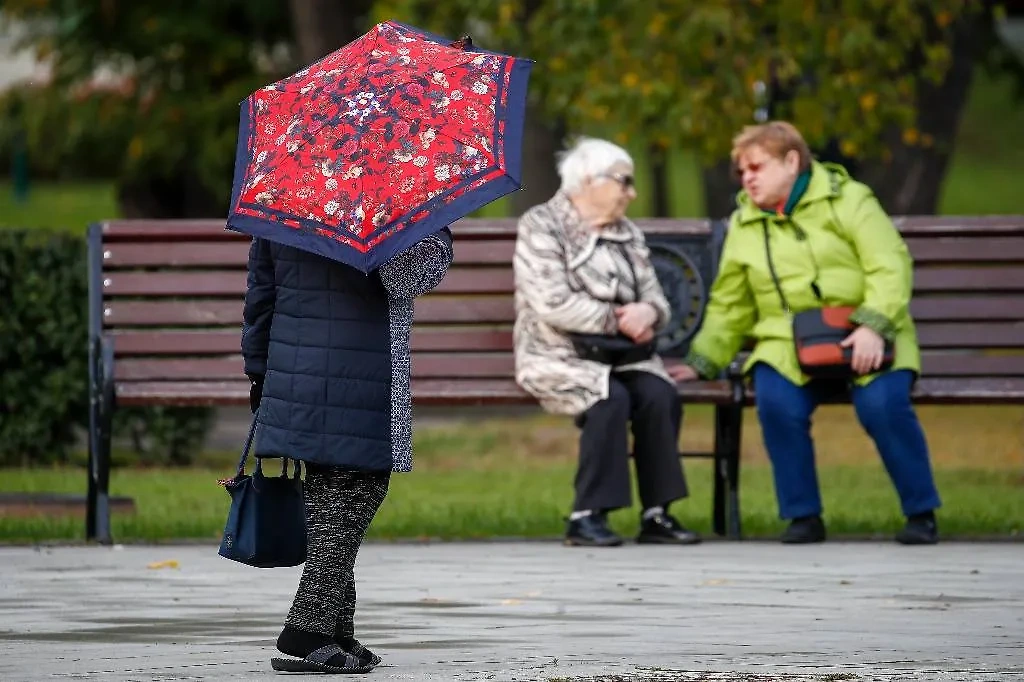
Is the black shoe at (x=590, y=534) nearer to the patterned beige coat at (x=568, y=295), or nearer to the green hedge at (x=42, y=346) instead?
the patterned beige coat at (x=568, y=295)

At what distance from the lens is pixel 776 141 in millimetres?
9008

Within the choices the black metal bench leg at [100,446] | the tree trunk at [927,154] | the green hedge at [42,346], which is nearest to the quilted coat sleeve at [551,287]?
the black metal bench leg at [100,446]

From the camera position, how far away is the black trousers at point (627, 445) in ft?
29.1

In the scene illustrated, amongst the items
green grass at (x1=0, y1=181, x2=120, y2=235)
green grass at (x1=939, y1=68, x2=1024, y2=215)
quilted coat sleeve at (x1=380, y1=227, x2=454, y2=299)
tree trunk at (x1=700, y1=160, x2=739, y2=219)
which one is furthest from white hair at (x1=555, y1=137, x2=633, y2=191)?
green grass at (x1=0, y1=181, x2=120, y2=235)

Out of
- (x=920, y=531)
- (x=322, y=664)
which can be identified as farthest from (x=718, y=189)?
(x=322, y=664)

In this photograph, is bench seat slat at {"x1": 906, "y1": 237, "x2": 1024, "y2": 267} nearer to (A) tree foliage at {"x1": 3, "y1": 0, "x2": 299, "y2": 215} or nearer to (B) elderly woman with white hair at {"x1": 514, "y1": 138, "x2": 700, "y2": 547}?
(B) elderly woman with white hair at {"x1": 514, "y1": 138, "x2": 700, "y2": 547}

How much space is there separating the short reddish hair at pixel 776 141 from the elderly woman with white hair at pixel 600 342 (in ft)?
1.53

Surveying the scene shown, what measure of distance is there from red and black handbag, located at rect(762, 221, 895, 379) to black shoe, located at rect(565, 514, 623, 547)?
0.97 meters

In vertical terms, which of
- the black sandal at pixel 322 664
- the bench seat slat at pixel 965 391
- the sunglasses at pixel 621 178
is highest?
the sunglasses at pixel 621 178

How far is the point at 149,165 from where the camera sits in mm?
24047

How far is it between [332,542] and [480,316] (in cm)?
343

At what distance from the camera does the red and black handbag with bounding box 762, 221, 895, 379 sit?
8828 millimetres

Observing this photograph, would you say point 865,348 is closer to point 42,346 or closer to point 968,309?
point 968,309

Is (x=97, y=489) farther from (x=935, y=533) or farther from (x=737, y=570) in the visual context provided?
(x=935, y=533)
